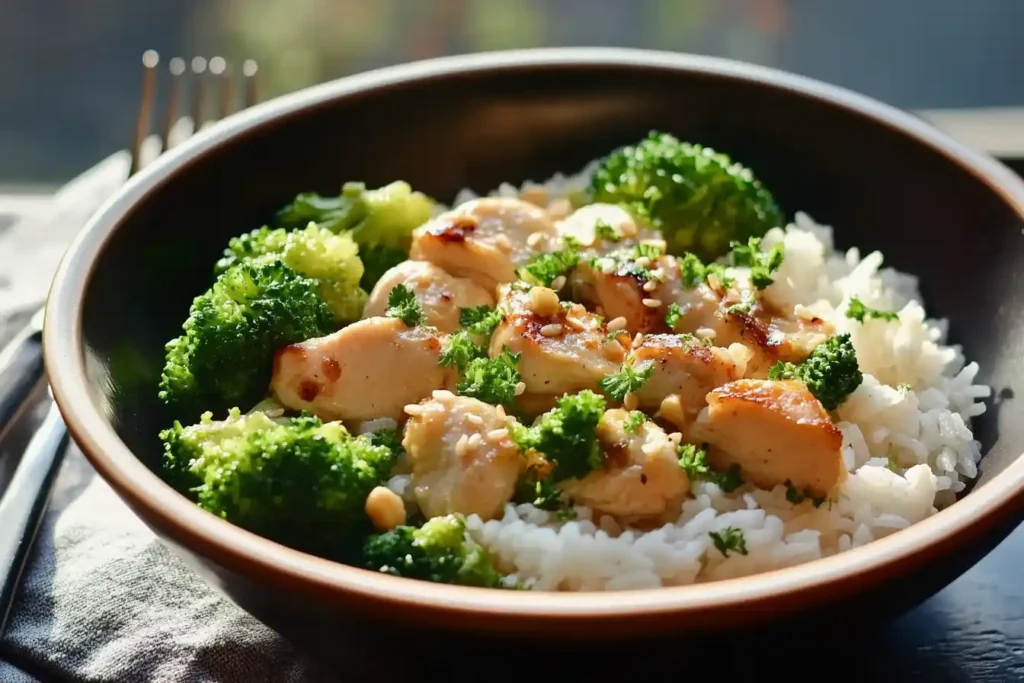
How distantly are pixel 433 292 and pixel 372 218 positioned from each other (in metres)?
0.47

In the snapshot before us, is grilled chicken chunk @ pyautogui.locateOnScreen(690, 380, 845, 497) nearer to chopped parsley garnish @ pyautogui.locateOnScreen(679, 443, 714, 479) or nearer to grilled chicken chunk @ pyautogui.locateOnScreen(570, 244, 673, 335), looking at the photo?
chopped parsley garnish @ pyautogui.locateOnScreen(679, 443, 714, 479)

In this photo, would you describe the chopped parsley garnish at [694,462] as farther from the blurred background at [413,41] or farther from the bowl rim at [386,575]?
the blurred background at [413,41]

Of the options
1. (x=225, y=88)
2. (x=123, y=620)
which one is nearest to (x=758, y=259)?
(x=123, y=620)

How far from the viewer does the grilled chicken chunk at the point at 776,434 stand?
7.43ft

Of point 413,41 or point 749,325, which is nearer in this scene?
point 749,325

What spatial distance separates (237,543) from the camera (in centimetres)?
188

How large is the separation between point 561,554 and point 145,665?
0.96 metres

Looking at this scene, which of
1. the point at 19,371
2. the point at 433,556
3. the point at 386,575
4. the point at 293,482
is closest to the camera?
the point at 386,575

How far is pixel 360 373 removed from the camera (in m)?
2.45

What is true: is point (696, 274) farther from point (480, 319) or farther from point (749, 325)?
point (480, 319)

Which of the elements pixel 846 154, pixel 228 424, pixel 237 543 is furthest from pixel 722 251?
pixel 237 543

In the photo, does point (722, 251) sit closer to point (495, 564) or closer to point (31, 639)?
point (495, 564)

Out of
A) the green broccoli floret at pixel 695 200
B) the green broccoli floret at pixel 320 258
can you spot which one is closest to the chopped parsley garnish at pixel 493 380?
the green broccoli floret at pixel 320 258

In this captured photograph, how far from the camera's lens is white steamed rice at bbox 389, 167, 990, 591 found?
2.14 metres
